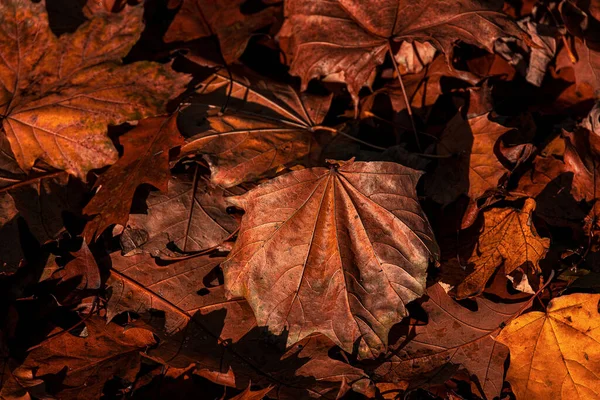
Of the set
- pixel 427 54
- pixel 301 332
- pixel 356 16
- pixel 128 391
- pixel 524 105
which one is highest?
pixel 356 16

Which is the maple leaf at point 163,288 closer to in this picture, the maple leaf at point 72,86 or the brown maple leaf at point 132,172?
the brown maple leaf at point 132,172

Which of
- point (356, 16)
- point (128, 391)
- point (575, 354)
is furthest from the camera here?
point (356, 16)

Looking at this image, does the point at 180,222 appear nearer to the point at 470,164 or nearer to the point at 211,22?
the point at 211,22

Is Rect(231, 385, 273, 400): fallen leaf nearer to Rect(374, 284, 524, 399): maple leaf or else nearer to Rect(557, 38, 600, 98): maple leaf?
Rect(374, 284, 524, 399): maple leaf

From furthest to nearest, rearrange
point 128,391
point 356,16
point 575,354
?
1. point 356,16
2. point 128,391
3. point 575,354

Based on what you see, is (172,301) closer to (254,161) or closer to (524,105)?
(254,161)

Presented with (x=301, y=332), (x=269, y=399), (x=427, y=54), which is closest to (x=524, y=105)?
(x=427, y=54)

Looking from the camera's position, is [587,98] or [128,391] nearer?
[128,391]
